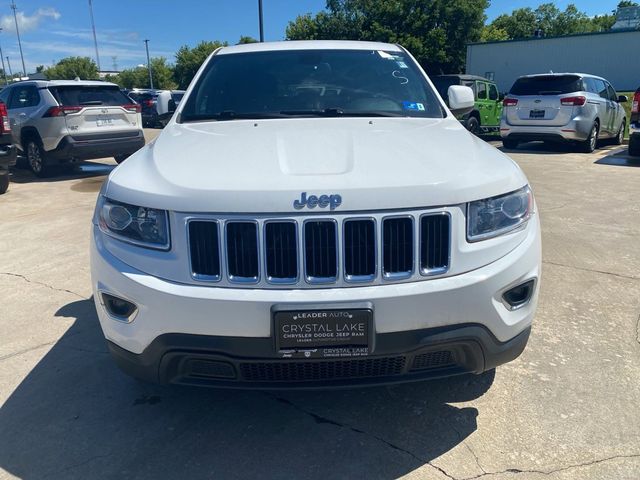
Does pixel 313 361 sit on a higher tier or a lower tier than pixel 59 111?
lower

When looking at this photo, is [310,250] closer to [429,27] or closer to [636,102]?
[636,102]

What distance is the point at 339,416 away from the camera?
8.89 ft

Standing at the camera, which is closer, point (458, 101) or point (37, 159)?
point (458, 101)

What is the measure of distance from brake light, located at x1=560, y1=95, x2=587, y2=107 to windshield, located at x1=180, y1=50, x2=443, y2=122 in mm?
8927

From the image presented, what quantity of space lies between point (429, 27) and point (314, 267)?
4027 centimetres

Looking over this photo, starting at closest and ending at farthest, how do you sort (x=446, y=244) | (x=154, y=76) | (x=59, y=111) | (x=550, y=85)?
(x=446, y=244) < (x=59, y=111) < (x=550, y=85) < (x=154, y=76)

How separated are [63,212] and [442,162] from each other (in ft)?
20.7

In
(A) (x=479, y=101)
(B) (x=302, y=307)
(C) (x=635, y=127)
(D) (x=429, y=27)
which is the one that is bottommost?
(C) (x=635, y=127)

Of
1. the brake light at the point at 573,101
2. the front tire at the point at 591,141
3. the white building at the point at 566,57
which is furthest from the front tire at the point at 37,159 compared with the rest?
the white building at the point at 566,57

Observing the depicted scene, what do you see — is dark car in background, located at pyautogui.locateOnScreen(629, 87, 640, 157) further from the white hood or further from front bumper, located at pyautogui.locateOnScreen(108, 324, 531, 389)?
front bumper, located at pyautogui.locateOnScreen(108, 324, 531, 389)

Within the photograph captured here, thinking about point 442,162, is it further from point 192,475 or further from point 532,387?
point 192,475

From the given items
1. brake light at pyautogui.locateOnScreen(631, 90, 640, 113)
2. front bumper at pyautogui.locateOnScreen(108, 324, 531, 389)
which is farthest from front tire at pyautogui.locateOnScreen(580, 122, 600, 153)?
front bumper at pyautogui.locateOnScreen(108, 324, 531, 389)

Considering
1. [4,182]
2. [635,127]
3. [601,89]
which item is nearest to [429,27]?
[601,89]

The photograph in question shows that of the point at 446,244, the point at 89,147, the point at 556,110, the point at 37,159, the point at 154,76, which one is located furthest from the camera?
the point at 154,76
